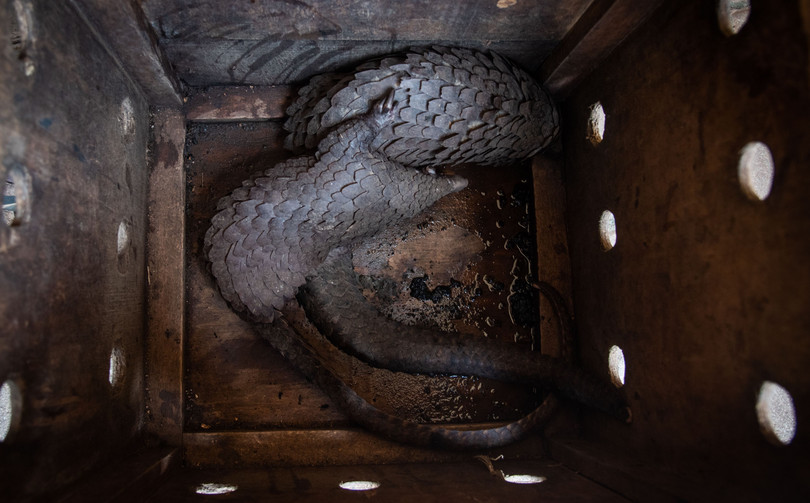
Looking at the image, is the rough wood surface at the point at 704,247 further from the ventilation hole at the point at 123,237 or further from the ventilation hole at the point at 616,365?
the ventilation hole at the point at 123,237

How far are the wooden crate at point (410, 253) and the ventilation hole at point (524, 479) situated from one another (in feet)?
0.16

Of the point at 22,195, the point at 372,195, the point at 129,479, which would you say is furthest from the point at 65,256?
the point at 372,195

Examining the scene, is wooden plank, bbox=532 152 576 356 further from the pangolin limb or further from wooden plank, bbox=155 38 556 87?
wooden plank, bbox=155 38 556 87

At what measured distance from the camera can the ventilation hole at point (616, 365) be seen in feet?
6.21

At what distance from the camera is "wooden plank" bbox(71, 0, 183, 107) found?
1591mm

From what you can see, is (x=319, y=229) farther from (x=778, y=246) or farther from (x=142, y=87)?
(x=778, y=246)

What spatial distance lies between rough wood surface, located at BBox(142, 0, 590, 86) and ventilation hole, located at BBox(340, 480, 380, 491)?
5.37 ft

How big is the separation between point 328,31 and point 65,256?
118cm

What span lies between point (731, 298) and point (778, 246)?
0.20m

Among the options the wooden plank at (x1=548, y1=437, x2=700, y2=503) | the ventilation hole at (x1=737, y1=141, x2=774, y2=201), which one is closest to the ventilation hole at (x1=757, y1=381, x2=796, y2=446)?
the wooden plank at (x1=548, y1=437, x2=700, y2=503)

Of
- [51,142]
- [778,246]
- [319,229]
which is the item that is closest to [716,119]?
[778,246]

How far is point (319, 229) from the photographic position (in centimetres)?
199

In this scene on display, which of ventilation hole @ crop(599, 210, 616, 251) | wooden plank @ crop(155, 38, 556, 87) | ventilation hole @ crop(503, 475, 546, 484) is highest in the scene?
wooden plank @ crop(155, 38, 556, 87)

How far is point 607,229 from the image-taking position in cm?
199
